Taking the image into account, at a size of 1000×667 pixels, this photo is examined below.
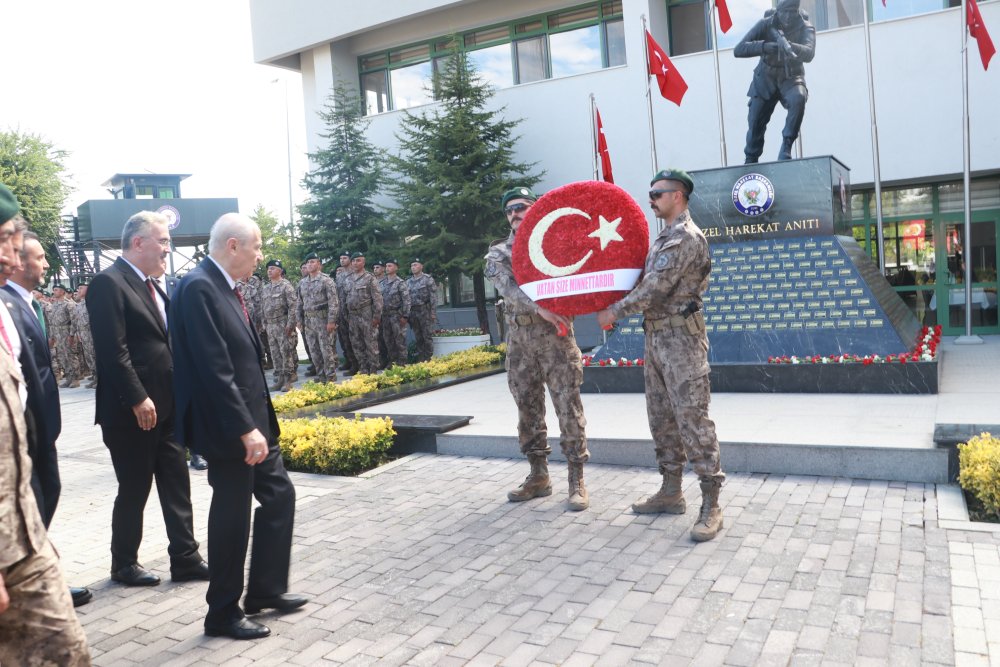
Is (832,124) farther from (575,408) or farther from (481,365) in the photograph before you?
(575,408)

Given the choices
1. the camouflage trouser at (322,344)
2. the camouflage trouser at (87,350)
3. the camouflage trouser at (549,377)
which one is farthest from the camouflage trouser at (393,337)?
the camouflage trouser at (549,377)

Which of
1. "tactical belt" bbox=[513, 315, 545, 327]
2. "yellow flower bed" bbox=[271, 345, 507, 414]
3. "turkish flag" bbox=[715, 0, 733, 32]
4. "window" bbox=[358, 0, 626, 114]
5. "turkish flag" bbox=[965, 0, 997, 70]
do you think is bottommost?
"yellow flower bed" bbox=[271, 345, 507, 414]

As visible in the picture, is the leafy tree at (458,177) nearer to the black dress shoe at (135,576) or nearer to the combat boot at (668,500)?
the combat boot at (668,500)

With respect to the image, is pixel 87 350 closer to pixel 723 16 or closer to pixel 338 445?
pixel 338 445

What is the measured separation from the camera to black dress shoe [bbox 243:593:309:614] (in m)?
3.66

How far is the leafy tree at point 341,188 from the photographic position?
62.4ft

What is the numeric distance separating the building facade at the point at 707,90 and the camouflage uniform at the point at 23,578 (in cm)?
1196

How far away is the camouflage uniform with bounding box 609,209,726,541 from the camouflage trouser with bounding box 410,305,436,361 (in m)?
10.8

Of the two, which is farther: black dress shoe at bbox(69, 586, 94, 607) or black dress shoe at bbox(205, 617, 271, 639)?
black dress shoe at bbox(69, 586, 94, 607)

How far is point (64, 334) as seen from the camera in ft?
56.5

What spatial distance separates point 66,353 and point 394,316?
316 inches

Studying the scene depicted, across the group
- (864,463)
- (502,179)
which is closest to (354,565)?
(864,463)

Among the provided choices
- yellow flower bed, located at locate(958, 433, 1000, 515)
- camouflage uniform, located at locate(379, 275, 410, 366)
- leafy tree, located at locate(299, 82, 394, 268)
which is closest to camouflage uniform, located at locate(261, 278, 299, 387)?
camouflage uniform, located at locate(379, 275, 410, 366)

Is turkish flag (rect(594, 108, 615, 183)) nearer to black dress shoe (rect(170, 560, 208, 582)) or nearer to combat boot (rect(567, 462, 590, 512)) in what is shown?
combat boot (rect(567, 462, 590, 512))
